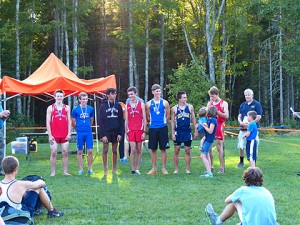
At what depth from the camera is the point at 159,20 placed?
126 ft

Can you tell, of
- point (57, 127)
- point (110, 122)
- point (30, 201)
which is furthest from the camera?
point (110, 122)

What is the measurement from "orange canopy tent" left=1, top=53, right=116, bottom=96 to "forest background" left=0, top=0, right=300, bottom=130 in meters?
13.8

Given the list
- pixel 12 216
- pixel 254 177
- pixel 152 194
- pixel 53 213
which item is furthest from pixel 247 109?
pixel 12 216

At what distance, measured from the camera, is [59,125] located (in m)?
9.59

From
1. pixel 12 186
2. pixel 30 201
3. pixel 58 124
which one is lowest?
pixel 30 201

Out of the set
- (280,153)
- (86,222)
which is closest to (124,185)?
(86,222)

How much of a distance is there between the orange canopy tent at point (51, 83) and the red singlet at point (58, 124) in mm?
2927

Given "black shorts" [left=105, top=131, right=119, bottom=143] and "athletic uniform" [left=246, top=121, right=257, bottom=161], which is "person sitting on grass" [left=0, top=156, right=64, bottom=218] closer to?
"black shorts" [left=105, top=131, right=119, bottom=143]

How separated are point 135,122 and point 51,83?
12.5ft

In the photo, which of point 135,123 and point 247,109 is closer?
point 135,123

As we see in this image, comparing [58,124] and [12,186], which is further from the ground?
[58,124]

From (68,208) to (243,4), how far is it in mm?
29800

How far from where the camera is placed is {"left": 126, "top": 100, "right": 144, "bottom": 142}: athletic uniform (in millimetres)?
9805

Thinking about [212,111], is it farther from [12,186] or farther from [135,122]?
[12,186]
